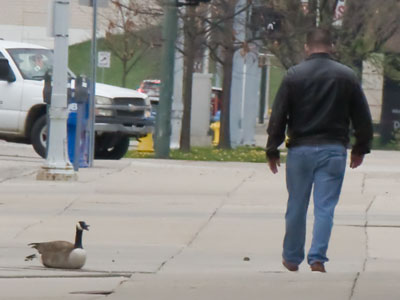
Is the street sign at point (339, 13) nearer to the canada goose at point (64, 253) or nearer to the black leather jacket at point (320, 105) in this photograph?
the canada goose at point (64, 253)

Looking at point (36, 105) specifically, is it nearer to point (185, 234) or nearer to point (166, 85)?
point (166, 85)

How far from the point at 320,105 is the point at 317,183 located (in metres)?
0.55

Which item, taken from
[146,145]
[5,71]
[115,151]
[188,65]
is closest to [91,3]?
[5,71]

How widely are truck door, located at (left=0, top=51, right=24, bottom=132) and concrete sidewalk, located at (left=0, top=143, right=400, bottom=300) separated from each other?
3.46ft

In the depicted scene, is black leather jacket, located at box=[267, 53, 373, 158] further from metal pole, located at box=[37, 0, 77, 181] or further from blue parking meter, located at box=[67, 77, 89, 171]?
blue parking meter, located at box=[67, 77, 89, 171]

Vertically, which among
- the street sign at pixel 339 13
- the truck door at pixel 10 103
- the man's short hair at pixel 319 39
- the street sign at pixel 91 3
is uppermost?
the street sign at pixel 339 13

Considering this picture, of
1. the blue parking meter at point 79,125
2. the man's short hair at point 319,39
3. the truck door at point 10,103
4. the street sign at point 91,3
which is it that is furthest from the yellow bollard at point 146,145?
the man's short hair at point 319,39

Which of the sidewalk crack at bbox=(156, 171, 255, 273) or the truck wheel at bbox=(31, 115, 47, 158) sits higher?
the truck wheel at bbox=(31, 115, 47, 158)

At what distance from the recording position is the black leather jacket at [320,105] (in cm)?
876

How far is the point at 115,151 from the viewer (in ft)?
71.3

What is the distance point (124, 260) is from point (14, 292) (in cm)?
195

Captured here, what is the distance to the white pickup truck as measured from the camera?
2014 cm

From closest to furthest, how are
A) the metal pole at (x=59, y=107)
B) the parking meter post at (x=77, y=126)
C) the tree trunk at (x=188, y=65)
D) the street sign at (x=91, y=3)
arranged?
the metal pole at (x=59, y=107) < the parking meter post at (x=77, y=126) < the street sign at (x=91, y=3) < the tree trunk at (x=188, y=65)

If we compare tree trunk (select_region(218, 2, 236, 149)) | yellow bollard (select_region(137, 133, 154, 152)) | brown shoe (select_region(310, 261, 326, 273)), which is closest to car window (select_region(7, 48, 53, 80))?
yellow bollard (select_region(137, 133, 154, 152))
